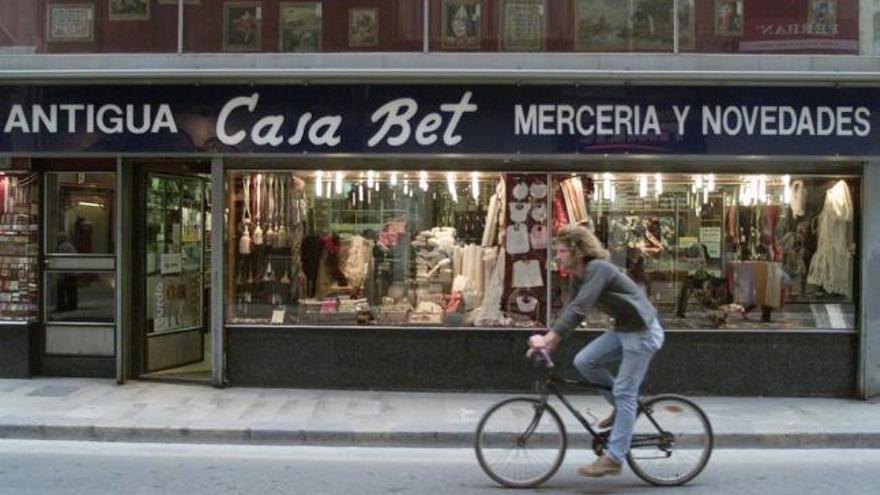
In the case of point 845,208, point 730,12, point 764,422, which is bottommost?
point 764,422

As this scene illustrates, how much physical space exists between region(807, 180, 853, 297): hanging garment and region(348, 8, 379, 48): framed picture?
5324mm

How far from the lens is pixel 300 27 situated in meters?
9.88

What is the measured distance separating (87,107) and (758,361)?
7.75 meters

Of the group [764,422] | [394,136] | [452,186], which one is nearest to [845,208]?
[764,422]

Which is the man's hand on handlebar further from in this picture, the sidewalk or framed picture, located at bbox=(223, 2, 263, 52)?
framed picture, located at bbox=(223, 2, 263, 52)

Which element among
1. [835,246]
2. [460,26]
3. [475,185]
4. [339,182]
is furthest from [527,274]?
[835,246]

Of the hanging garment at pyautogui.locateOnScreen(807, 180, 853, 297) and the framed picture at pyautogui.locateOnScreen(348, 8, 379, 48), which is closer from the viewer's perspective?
the framed picture at pyautogui.locateOnScreen(348, 8, 379, 48)

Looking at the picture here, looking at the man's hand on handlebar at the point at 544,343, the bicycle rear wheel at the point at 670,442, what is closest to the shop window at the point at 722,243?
the bicycle rear wheel at the point at 670,442

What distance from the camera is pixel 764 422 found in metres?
8.51

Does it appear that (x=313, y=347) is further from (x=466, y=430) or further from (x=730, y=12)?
(x=730, y=12)

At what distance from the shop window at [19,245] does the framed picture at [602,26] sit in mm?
6391

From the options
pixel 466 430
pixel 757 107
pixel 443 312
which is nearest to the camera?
pixel 466 430

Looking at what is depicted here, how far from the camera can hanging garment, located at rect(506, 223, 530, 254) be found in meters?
10.1

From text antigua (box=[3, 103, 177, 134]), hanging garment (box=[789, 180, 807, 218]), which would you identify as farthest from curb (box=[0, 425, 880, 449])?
text antigua (box=[3, 103, 177, 134])
